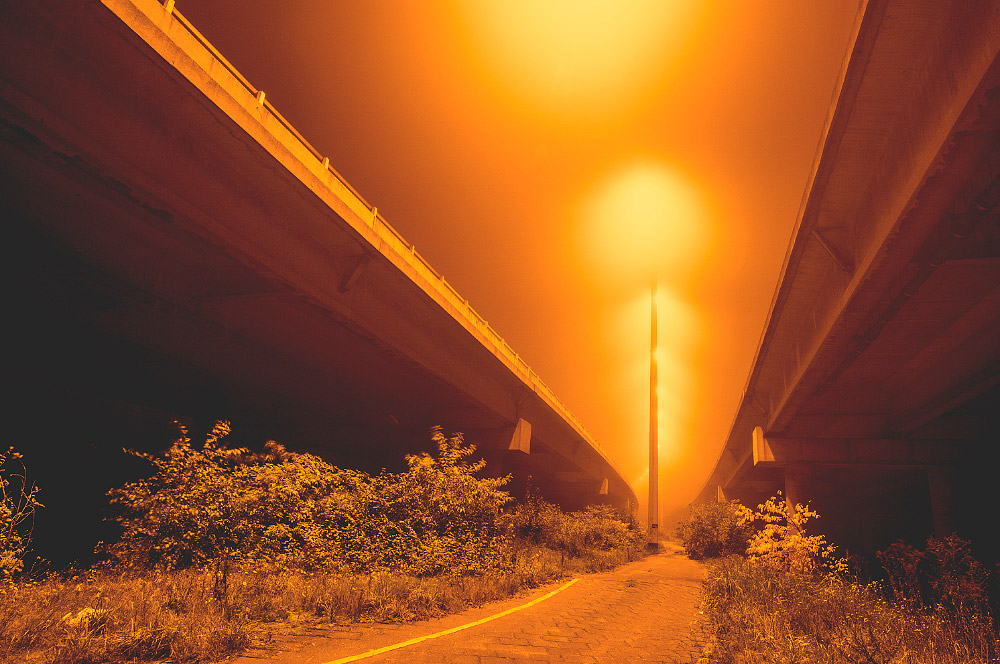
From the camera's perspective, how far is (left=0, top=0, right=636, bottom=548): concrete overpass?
7.91 metres

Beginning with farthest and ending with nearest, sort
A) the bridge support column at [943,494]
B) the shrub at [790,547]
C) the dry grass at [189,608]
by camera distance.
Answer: the bridge support column at [943,494] → the shrub at [790,547] → the dry grass at [189,608]

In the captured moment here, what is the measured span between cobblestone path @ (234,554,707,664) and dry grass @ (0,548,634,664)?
1.43 feet

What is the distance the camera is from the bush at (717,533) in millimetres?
24781

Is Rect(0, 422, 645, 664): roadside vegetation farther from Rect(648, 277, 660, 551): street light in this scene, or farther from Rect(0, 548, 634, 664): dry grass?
Rect(648, 277, 660, 551): street light

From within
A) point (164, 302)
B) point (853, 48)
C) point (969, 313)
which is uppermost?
point (853, 48)

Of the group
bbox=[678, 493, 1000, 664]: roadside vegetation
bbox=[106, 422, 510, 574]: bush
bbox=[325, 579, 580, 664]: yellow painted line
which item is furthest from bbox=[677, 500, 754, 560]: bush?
bbox=[325, 579, 580, 664]: yellow painted line

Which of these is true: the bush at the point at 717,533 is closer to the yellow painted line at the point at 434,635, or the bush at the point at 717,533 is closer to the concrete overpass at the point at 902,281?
the concrete overpass at the point at 902,281

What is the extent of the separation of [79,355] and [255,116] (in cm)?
951

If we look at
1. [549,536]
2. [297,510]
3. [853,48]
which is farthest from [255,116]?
[549,536]

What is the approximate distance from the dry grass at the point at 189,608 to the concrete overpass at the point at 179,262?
238 inches

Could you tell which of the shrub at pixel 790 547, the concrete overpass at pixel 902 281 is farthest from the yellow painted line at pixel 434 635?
the concrete overpass at pixel 902 281

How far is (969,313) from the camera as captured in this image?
11.4 metres

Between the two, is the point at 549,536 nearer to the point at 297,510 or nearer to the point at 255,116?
the point at 297,510

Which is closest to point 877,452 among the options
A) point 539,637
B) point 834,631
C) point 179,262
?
point 834,631
